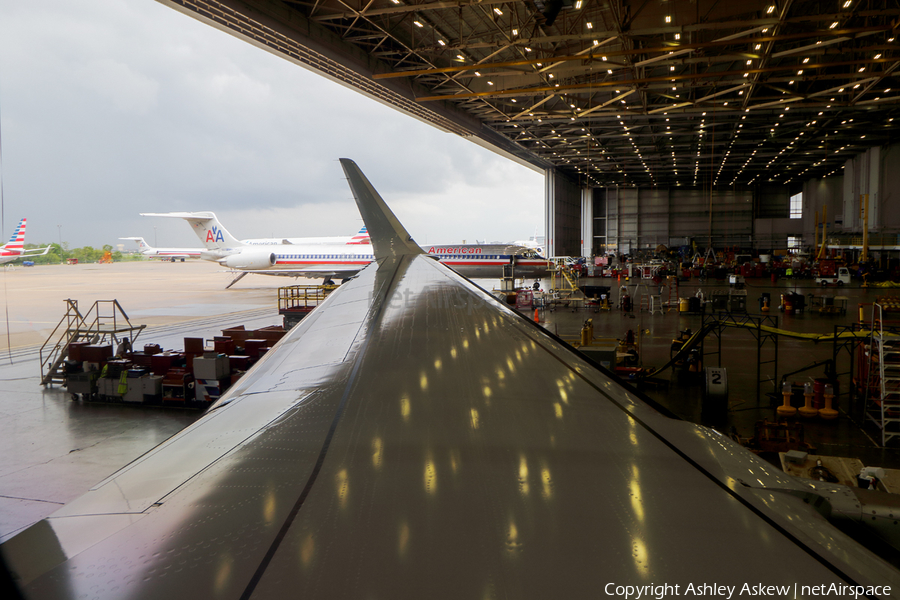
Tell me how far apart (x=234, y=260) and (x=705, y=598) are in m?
36.2

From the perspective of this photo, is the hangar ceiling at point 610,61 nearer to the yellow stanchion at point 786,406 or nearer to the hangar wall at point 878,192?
the hangar wall at point 878,192

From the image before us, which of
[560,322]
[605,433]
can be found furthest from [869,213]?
[605,433]

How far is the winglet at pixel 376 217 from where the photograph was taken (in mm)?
5977

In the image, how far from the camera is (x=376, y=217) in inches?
239

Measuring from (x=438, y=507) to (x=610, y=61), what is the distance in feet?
85.8

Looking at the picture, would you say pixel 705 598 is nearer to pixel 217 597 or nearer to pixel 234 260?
pixel 217 597

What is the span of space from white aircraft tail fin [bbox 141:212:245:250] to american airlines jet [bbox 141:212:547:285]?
3.71 feet

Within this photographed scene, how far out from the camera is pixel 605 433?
1936 millimetres

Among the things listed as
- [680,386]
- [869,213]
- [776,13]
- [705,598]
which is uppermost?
[776,13]

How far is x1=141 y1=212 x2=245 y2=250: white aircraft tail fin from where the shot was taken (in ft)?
122

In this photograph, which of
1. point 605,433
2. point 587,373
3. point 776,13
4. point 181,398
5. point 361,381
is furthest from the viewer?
point 776,13

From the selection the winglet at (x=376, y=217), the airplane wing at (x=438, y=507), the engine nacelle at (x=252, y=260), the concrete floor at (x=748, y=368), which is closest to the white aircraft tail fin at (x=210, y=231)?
the engine nacelle at (x=252, y=260)

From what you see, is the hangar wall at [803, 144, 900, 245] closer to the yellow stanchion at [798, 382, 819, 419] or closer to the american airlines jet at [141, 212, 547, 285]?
the american airlines jet at [141, 212, 547, 285]

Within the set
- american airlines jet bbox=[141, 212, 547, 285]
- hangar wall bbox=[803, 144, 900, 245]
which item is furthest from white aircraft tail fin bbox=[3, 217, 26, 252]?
hangar wall bbox=[803, 144, 900, 245]
